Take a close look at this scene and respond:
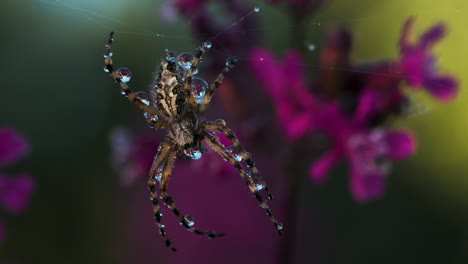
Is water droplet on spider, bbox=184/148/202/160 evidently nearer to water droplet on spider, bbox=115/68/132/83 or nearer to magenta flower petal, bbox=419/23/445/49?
water droplet on spider, bbox=115/68/132/83

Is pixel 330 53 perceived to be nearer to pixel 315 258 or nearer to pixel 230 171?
pixel 230 171

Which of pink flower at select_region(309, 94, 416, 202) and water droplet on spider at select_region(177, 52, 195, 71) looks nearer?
water droplet on spider at select_region(177, 52, 195, 71)

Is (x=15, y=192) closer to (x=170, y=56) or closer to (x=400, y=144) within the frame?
(x=170, y=56)

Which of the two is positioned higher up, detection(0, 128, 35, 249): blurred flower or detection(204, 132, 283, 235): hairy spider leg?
detection(204, 132, 283, 235): hairy spider leg

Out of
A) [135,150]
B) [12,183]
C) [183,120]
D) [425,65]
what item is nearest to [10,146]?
[12,183]

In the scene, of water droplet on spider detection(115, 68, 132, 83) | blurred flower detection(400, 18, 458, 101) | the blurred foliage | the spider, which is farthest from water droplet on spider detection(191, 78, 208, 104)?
the blurred foliage

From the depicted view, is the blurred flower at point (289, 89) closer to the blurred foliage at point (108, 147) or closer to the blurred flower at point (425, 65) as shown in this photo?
the blurred flower at point (425, 65)
